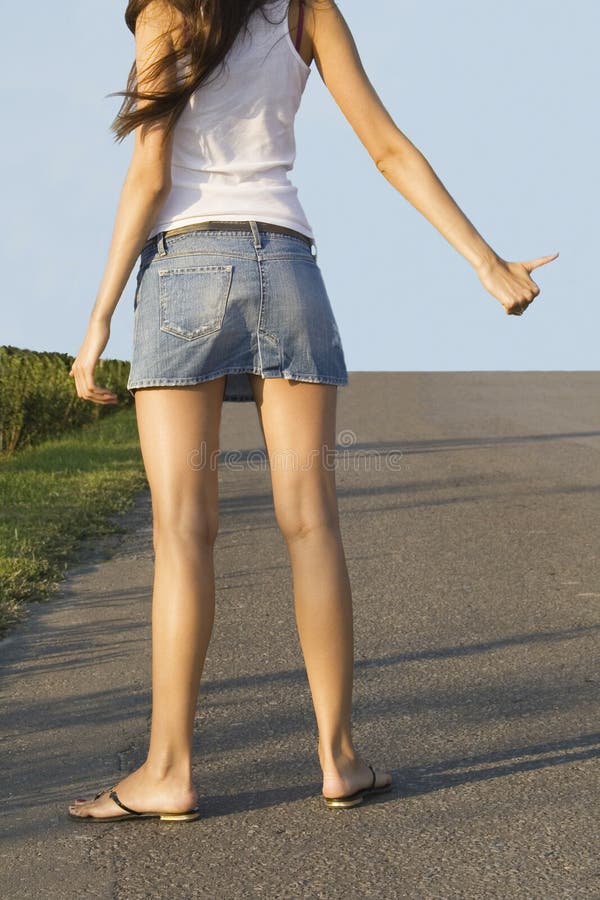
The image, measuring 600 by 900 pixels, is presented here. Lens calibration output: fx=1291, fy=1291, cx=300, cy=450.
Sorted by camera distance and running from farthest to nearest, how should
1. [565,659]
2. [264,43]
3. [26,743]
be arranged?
[565,659]
[26,743]
[264,43]

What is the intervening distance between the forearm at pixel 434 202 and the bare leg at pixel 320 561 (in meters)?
0.47

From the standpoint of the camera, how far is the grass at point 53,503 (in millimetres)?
6016

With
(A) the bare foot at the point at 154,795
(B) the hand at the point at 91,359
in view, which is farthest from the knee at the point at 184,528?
(A) the bare foot at the point at 154,795

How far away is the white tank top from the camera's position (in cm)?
300

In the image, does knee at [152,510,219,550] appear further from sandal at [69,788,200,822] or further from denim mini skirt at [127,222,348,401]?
sandal at [69,788,200,822]

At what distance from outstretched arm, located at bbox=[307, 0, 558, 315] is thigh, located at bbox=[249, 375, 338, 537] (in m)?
0.47

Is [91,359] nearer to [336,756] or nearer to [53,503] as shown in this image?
[336,756]

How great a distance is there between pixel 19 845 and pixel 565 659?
2.31m

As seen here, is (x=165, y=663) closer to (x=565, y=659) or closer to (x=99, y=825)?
(x=99, y=825)

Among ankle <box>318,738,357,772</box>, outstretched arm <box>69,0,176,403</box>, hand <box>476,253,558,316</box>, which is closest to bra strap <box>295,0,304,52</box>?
outstretched arm <box>69,0,176,403</box>

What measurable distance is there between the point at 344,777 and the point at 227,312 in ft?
3.86

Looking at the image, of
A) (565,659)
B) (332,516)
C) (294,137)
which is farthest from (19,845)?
(565,659)

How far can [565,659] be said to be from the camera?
4.69 m

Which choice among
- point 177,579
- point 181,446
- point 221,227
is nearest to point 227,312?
point 221,227
